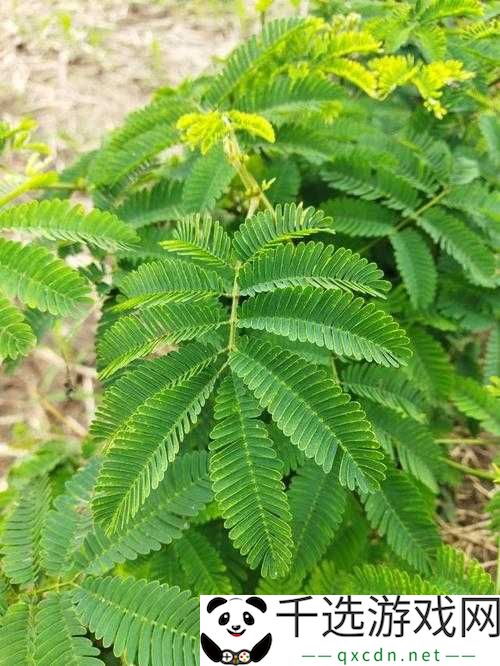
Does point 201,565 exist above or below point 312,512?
below

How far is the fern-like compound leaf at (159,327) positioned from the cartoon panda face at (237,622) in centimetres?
51

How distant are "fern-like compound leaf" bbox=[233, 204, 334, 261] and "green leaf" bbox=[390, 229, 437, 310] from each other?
61 centimetres

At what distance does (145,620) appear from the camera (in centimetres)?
117

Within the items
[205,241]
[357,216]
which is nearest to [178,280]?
[205,241]

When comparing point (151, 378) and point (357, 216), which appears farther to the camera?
point (357, 216)

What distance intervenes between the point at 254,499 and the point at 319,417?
0.18 meters

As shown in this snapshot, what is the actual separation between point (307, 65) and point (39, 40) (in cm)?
275

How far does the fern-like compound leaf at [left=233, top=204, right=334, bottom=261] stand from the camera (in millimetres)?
Answer: 1186

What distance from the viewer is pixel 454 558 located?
139 cm

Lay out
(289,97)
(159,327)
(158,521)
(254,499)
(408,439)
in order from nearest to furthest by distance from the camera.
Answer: (254,499)
(159,327)
(158,521)
(408,439)
(289,97)

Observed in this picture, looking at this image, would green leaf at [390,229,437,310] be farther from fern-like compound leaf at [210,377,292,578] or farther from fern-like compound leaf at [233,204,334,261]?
fern-like compound leaf at [210,377,292,578]

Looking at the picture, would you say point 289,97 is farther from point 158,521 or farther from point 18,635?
point 18,635

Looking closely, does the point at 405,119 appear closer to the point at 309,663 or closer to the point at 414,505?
the point at 414,505

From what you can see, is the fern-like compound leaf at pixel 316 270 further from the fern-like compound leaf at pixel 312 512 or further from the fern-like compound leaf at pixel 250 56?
the fern-like compound leaf at pixel 250 56
